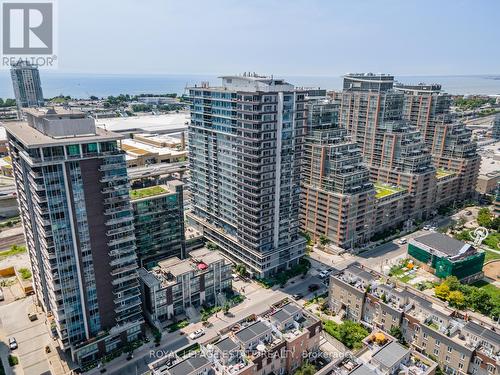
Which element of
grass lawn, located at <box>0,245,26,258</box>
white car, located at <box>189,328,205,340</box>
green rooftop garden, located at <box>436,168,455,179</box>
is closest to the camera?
white car, located at <box>189,328,205,340</box>

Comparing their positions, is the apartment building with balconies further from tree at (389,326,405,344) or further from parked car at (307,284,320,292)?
parked car at (307,284,320,292)

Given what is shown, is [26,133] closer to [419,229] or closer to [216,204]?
[216,204]

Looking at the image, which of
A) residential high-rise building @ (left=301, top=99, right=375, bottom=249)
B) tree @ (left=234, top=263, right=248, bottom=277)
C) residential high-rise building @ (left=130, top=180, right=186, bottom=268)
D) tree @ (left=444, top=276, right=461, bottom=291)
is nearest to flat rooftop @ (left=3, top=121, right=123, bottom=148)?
residential high-rise building @ (left=130, top=180, right=186, bottom=268)

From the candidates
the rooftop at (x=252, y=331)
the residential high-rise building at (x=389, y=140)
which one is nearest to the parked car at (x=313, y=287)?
the rooftop at (x=252, y=331)

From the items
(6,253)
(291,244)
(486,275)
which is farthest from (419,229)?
(6,253)

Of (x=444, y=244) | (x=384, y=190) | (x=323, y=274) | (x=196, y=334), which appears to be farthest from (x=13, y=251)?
(x=444, y=244)

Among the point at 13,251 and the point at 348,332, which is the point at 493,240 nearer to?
the point at 348,332
